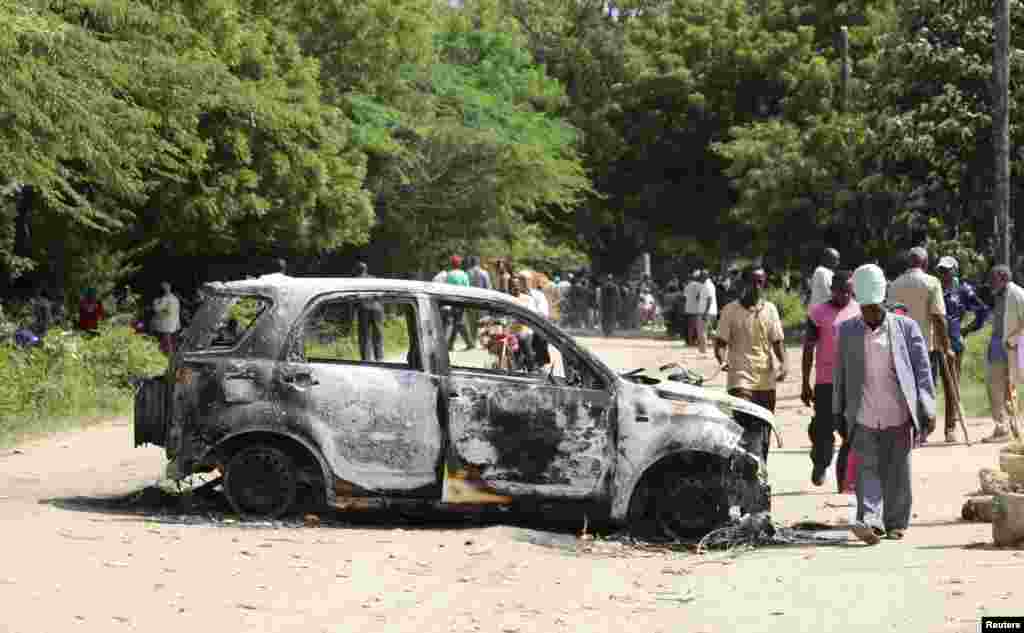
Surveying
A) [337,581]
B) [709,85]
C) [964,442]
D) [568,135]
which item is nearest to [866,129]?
[568,135]

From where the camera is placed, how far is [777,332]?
51.9 ft

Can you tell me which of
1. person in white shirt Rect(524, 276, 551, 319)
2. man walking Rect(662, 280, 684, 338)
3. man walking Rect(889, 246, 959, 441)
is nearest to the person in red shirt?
person in white shirt Rect(524, 276, 551, 319)

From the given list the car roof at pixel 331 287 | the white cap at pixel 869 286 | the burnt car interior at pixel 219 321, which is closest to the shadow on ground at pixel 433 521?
the burnt car interior at pixel 219 321

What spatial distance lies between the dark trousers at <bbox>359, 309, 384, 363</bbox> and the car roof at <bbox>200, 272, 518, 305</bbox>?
598mm

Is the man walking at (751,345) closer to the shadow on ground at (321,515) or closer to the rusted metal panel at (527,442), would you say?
the shadow on ground at (321,515)

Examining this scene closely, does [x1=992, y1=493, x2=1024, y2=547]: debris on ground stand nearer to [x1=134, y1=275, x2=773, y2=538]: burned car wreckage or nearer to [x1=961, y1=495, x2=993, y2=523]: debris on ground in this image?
[x1=961, y1=495, x2=993, y2=523]: debris on ground

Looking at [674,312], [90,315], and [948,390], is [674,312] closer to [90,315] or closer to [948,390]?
[90,315]

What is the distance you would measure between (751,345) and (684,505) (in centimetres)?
292

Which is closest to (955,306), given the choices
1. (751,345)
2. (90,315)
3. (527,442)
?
(751,345)

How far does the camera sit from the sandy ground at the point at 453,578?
32.1 ft

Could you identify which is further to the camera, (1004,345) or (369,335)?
(1004,345)

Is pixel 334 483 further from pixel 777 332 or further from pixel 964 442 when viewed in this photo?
pixel 964 442

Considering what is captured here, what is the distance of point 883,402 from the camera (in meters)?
12.6

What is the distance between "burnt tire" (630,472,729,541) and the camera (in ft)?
42.7
